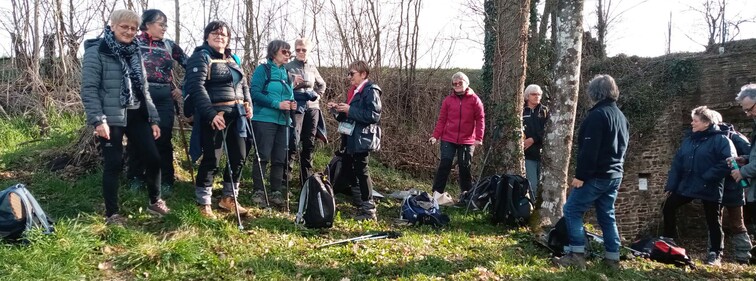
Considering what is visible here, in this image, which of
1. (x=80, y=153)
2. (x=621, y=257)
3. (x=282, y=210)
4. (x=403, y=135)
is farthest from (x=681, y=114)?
(x=80, y=153)

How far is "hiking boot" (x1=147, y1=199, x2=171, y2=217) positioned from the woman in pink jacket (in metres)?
3.59

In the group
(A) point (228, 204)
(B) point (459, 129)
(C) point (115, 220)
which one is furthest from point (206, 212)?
A: (B) point (459, 129)

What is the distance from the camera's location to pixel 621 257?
217 inches

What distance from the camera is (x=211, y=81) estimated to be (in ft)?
17.4

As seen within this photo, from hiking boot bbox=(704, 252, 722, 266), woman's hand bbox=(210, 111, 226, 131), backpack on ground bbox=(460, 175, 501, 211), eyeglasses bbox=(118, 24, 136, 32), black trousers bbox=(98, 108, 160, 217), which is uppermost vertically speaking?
eyeglasses bbox=(118, 24, 136, 32)

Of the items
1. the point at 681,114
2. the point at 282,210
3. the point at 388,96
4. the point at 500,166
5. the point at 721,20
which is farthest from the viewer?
the point at 721,20

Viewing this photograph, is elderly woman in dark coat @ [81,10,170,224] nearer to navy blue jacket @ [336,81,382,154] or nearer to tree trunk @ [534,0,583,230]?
navy blue jacket @ [336,81,382,154]

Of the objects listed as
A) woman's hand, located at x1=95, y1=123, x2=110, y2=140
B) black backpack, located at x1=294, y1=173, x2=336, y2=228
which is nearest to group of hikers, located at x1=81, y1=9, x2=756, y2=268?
A: woman's hand, located at x1=95, y1=123, x2=110, y2=140

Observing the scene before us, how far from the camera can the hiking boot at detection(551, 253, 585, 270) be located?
16.2 feet

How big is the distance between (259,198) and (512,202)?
3023 millimetres

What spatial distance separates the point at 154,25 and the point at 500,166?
497cm

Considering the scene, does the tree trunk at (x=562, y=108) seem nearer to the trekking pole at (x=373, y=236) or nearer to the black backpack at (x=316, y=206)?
the trekking pole at (x=373, y=236)

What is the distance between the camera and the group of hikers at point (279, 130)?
15.4 feet

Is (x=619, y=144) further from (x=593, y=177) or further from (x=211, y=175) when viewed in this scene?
(x=211, y=175)
